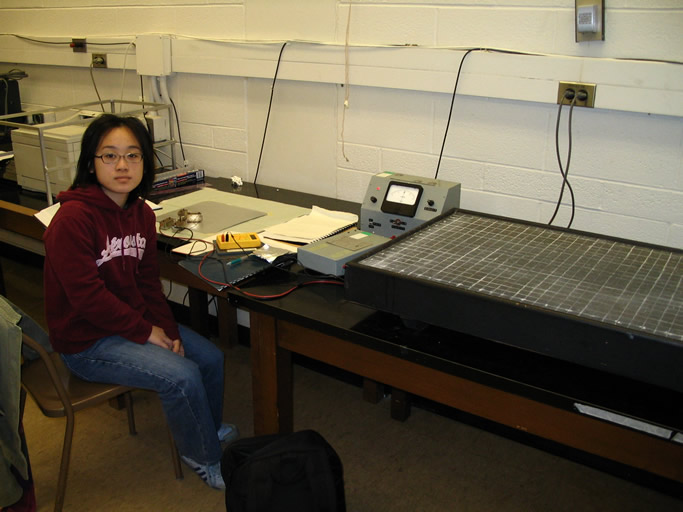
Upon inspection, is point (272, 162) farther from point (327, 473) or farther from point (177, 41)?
point (327, 473)

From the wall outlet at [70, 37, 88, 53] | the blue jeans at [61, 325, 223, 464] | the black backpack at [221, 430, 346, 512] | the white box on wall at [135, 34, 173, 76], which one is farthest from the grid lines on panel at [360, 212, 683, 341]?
the wall outlet at [70, 37, 88, 53]

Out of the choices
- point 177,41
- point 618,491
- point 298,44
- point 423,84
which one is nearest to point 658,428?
point 618,491

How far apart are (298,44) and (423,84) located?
0.53 metres

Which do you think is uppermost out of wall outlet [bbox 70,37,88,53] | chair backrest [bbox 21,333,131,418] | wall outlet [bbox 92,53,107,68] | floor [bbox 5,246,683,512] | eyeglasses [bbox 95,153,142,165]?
wall outlet [bbox 70,37,88,53]

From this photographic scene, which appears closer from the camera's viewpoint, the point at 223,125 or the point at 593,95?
the point at 593,95

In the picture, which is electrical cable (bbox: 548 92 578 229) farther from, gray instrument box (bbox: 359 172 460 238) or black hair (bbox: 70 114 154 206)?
black hair (bbox: 70 114 154 206)

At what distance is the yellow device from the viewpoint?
173 cm

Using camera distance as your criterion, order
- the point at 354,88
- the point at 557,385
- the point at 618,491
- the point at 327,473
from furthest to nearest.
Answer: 1. the point at 354,88
2. the point at 618,491
3. the point at 327,473
4. the point at 557,385

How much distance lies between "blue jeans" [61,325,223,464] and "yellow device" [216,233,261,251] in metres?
0.33

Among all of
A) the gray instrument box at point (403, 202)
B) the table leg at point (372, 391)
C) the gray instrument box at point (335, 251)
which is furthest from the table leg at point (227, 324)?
the gray instrument box at point (335, 251)

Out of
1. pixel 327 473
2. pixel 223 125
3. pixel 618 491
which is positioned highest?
pixel 223 125

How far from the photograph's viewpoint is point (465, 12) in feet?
6.34

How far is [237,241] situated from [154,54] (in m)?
1.30

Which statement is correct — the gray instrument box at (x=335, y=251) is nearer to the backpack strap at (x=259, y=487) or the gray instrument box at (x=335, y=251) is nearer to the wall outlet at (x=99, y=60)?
the backpack strap at (x=259, y=487)
